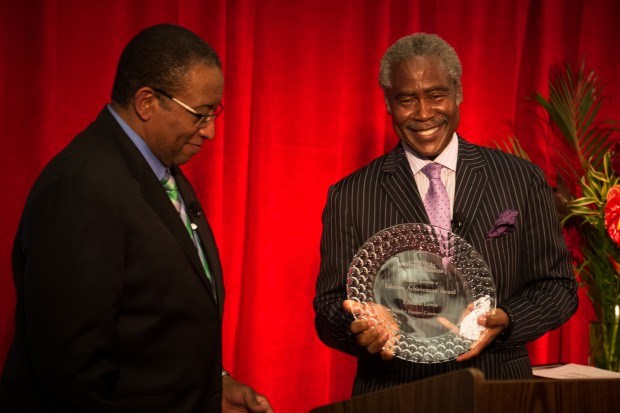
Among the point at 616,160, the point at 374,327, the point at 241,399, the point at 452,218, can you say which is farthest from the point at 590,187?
the point at 241,399

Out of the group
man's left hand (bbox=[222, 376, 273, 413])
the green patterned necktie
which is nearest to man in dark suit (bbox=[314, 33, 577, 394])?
man's left hand (bbox=[222, 376, 273, 413])

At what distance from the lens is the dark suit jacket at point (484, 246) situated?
2166 mm

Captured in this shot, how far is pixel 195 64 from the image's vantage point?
6.39 feet

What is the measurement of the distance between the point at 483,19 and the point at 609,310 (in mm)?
1565

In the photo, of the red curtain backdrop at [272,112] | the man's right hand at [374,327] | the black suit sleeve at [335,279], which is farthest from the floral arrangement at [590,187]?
the man's right hand at [374,327]

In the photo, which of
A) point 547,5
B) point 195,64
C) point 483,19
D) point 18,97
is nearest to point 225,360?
point 18,97

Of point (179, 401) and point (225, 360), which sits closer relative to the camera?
point (179, 401)

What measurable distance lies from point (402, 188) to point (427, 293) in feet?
1.46

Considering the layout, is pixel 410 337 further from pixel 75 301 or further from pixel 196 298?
pixel 75 301

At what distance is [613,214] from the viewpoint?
3.31 m

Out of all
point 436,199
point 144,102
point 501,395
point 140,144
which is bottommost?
point 501,395

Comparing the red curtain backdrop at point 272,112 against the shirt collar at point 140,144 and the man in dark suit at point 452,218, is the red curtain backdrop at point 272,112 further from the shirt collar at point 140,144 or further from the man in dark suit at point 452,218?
the shirt collar at point 140,144

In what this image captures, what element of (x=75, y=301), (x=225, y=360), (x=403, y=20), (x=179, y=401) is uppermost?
(x=403, y=20)

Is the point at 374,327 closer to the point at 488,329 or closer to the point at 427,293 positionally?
the point at 427,293
